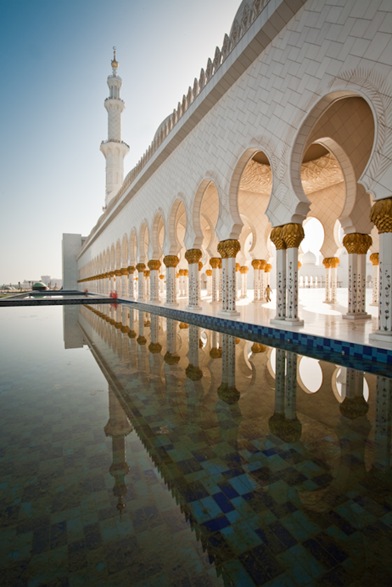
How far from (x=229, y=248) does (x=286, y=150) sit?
231 centimetres

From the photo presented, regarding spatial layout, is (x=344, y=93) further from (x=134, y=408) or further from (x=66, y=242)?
(x=66, y=242)

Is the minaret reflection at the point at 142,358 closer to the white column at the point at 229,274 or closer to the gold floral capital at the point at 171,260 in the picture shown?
the white column at the point at 229,274

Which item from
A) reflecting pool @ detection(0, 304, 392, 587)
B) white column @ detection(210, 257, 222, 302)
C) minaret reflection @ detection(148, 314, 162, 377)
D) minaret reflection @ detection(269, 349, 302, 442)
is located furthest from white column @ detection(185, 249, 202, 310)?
reflecting pool @ detection(0, 304, 392, 587)

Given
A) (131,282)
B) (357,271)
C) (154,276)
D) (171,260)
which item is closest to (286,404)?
(357,271)

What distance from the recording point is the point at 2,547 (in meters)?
0.94

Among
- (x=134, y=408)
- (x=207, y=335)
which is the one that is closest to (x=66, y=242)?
(x=207, y=335)

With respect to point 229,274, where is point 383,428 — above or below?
below

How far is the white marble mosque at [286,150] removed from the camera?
12.2ft

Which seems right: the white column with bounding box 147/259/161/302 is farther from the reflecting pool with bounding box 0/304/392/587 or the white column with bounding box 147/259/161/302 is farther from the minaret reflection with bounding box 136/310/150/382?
the reflecting pool with bounding box 0/304/392/587

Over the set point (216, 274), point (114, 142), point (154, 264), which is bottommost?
point (216, 274)

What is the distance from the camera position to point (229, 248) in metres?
6.66

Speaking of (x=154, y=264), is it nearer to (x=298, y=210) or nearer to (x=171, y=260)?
(x=171, y=260)

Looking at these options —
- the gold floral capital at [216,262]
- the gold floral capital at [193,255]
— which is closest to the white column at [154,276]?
the gold floral capital at [216,262]

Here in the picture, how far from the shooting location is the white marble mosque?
12.2 feet
